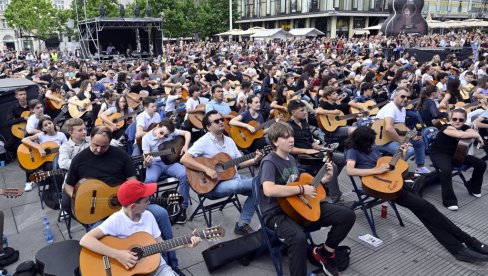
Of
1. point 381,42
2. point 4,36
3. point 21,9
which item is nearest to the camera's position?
point 381,42

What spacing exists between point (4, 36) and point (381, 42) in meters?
63.5

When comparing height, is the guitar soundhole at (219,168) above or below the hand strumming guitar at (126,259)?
above

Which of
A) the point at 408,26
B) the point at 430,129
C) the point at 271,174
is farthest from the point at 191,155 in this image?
the point at 408,26

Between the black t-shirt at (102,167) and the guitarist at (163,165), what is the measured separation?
0.94 m

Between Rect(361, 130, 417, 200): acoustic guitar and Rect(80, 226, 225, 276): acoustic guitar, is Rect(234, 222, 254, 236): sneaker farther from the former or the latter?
Rect(80, 226, 225, 276): acoustic guitar

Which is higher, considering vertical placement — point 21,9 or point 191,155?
point 21,9

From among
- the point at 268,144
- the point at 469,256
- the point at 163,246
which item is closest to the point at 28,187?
the point at 268,144

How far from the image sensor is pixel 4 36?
6500 centimetres

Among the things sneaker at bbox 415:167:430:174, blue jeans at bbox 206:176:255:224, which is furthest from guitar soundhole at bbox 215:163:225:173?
sneaker at bbox 415:167:430:174

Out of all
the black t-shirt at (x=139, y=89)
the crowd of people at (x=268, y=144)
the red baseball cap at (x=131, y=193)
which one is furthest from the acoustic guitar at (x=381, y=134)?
the black t-shirt at (x=139, y=89)

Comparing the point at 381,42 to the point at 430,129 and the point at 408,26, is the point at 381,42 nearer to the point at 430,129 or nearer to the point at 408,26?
the point at 408,26

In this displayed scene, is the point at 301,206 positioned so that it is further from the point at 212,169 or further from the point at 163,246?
the point at 212,169

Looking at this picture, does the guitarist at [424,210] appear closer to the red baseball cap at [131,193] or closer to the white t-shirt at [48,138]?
the red baseball cap at [131,193]

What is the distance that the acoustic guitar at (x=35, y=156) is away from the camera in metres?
6.64
